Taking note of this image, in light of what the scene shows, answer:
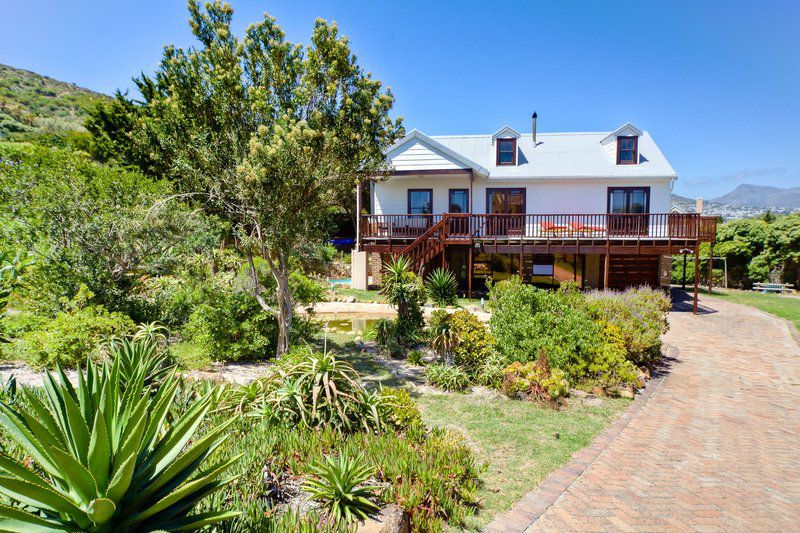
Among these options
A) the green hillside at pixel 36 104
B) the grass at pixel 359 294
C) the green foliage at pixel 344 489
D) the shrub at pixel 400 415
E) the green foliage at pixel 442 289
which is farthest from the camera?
the green hillside at pixel 36 104

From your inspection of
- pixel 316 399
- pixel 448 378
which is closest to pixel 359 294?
pixel 448 378

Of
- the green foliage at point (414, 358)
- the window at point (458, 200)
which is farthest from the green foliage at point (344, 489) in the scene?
the window at point (458, 200)

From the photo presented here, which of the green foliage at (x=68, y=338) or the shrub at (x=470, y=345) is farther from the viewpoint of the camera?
the shrub at (x=470, y=345)

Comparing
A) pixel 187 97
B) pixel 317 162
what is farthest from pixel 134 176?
pixel 317 162

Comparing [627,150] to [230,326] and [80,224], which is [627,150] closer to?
[230,326]

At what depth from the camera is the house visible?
63.1ft

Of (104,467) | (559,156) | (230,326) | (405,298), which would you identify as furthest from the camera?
(559,156)

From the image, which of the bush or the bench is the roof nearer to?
the bench

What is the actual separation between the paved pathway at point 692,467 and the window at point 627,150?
1421 centimetres

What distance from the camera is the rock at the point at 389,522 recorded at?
133 inches

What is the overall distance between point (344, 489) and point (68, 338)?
273 inches

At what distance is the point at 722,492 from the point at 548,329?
4416mm

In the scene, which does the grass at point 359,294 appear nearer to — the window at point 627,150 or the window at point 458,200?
the window at point 458,200

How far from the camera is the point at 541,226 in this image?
65.0 feet
